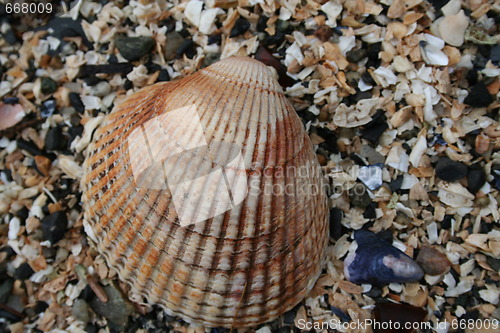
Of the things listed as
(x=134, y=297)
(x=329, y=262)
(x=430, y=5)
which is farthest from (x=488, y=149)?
(x=134, y=297)

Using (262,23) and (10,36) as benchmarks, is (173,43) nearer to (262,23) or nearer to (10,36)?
(262,23)

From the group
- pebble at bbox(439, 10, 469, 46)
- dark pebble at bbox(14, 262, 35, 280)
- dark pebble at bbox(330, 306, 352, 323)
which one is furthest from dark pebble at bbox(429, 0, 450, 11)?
dark pebble at bbox(14, 262, 35, 280)

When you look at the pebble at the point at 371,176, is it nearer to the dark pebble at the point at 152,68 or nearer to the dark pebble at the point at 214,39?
the dark pebble at the point at 214,39

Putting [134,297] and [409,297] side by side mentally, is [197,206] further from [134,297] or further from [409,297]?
[409,297]

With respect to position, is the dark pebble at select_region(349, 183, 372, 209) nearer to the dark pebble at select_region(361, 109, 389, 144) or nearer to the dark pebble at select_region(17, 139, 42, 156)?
the dark pebble at select_region(361, 109, 389, 144)

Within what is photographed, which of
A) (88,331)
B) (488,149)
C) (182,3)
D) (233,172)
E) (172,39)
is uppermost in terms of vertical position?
(182,3)

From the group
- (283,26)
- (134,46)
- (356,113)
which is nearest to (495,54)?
(356,113)
